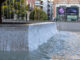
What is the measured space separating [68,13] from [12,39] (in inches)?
2241

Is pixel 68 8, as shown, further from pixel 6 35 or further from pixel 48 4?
pixel 6 35

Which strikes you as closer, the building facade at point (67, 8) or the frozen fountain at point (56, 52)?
the frozen fountain at point (56, 52)

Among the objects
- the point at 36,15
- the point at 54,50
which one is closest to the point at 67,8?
the point at 36,15

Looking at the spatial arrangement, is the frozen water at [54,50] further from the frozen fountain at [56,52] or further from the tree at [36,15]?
the tree at [36,15]

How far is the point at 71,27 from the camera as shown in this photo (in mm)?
33344

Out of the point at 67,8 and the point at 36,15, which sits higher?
the point at 67,8

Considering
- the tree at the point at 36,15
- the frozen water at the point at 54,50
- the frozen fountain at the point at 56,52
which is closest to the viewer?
the frozen fountain at the point at 56,52

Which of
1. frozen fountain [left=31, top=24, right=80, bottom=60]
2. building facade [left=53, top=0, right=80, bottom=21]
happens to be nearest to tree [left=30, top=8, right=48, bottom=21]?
building facade [left=53, top=0, right=80, bottom=21]

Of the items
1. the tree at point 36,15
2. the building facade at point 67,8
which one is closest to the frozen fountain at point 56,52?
the tree at point 36,15

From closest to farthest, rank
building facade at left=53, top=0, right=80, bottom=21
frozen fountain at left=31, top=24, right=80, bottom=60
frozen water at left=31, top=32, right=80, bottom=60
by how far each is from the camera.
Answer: frozen fountain at left=31, top=24, right=80, bottom=60 → frozen water at left=31, top=32, right=80, bottom=60 → building facade at left=53, top=0, right=80, bottom=21

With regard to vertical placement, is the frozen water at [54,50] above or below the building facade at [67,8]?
below

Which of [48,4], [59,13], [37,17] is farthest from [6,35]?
[48,4]

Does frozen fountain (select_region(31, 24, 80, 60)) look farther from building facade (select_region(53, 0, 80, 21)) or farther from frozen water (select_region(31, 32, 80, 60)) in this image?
building facade (select_region(53, 0, 80, 21))

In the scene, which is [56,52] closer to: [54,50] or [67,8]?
[54,50]
